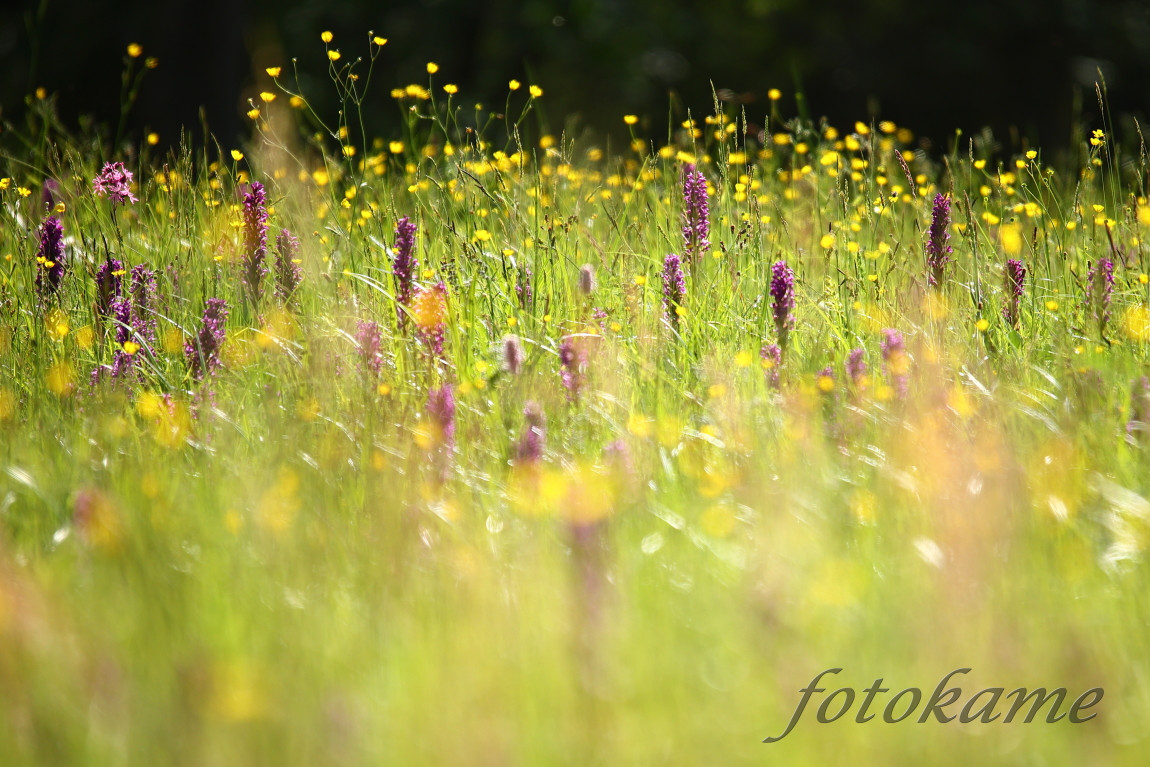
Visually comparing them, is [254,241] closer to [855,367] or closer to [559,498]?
[559,498]

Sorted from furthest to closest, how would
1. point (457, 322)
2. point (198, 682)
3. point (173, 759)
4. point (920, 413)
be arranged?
point (457, 322), point (920, 413), point (198, 682), point (173, 759)

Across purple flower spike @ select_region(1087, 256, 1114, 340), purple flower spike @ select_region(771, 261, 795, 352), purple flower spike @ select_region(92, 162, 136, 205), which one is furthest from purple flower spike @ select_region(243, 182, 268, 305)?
purple flower spike @ select_region(1087, 256, 1114, 340)

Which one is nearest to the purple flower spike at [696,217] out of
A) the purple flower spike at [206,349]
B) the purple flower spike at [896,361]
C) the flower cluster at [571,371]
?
the purple flower spike at [896,361]

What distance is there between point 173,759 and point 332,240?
105 inches

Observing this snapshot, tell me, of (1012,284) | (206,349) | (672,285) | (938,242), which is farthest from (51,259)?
(1012,284)

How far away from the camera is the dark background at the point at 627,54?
27.9 feet

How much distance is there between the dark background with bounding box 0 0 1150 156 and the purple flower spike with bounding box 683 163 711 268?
18.7 ft

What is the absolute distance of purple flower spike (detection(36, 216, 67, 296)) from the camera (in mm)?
3279

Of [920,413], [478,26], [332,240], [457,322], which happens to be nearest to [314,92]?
[478,26]

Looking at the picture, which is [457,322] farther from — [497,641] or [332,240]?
[497,641]

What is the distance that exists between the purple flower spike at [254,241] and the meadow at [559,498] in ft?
0.04

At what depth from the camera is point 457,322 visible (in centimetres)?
291

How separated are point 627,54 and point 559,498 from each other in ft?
36.7

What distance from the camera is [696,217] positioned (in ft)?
11.1
